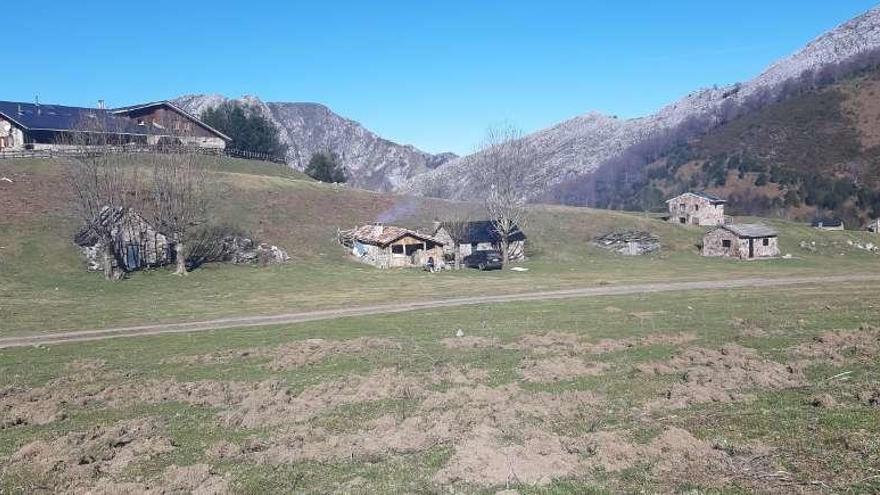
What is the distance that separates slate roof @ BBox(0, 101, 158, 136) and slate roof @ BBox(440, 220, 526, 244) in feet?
181

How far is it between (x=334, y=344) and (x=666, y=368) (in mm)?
14893

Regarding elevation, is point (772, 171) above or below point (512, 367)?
above

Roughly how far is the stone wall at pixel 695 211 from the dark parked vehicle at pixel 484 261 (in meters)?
52.0

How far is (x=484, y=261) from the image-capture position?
240 ft

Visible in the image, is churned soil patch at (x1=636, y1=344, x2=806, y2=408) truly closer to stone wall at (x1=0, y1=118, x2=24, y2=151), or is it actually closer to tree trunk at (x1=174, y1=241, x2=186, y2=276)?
tree trunk at (x1=174, y1=241, x2=186, y2=276)

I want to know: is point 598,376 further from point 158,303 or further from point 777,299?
point 158,303

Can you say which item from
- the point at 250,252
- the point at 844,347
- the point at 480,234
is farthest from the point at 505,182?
the point at 844,347

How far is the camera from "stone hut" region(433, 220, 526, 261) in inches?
3241

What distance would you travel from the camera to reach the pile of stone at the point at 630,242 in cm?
8919

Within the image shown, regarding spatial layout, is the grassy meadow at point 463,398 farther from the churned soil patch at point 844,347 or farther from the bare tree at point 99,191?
the bare tree at point 99,191

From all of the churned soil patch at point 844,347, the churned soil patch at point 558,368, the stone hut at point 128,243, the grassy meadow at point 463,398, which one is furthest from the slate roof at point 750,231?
the stone hut at point 128,243

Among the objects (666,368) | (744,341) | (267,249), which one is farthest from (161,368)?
(267,249)

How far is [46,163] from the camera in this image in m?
85.9

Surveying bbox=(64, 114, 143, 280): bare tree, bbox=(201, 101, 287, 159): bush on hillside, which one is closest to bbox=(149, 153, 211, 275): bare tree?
bbox=(64, 114, 143, 280): bare tree
